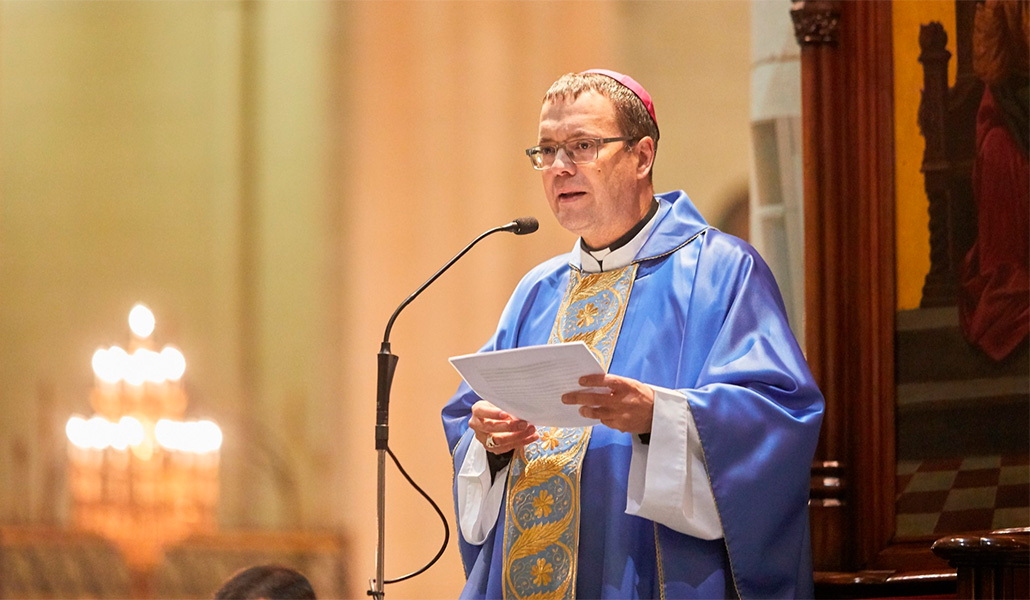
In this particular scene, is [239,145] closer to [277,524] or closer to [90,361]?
[90,361]

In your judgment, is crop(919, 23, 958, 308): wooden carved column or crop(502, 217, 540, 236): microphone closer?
crop(502, 217, 540, 236): microphone

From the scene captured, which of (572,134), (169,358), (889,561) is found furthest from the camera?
(169,358)

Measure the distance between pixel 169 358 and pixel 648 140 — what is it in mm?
3620

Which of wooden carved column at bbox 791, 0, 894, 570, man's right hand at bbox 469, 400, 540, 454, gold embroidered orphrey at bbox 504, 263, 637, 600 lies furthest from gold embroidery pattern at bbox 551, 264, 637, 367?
wooden carved column at bbox 791, 0, 894, 570

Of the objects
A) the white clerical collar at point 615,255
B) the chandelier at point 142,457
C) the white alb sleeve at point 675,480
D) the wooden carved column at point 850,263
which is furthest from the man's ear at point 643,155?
the chandelier at point 142,457

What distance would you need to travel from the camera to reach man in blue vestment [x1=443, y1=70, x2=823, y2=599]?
8.36ft

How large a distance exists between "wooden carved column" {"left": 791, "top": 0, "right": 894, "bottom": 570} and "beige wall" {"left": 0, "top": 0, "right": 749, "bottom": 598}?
1.68 metres

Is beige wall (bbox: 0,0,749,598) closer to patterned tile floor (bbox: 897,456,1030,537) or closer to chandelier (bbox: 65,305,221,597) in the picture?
chandelier (bbox: 65,305,221,597)

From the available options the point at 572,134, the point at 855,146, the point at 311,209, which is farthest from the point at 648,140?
the point at 311,209

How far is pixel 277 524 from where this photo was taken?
598cm

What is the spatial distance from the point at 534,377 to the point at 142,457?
12.9ft

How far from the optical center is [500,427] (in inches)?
108

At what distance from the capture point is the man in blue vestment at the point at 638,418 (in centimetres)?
255

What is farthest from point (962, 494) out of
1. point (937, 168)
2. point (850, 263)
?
point (937, 168)
